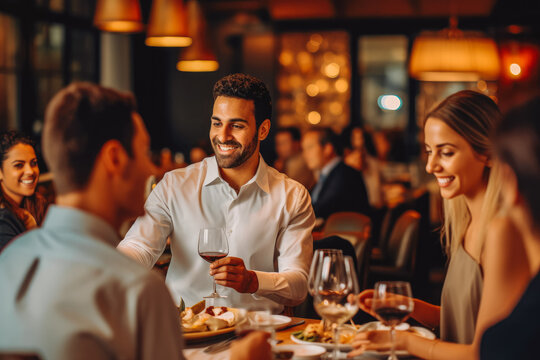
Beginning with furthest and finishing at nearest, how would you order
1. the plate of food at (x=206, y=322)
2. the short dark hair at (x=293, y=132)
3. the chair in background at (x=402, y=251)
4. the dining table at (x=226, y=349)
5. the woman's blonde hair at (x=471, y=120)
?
1. the short dark hair at (x=293, y=132)
2. the chair in background at (x=402, y=251)
3. the woman's blonde hair at (x=471, y=120)
4. the plate of food at (x=206, y=322)
5. the dining table at (x=226, y=349)

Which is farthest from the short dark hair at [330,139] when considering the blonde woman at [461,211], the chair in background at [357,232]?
the blonde woman at [461,211]

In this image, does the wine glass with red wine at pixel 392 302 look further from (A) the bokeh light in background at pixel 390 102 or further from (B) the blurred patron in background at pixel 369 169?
(A) the bokeh light in background at pixel 390 102

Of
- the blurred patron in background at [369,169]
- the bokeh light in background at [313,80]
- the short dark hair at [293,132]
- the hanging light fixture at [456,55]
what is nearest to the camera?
the hanging light fixture at [456,55]

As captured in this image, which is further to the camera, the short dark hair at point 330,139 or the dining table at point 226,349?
the short dark hair at point 330,139

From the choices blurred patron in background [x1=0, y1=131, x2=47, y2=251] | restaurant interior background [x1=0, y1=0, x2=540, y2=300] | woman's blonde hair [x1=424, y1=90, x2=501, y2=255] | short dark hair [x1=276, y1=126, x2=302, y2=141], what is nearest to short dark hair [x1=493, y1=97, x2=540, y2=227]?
woman's blonde hair [x1=424, y1=90, x2=501, y2=255]

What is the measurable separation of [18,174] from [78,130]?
1575 mm

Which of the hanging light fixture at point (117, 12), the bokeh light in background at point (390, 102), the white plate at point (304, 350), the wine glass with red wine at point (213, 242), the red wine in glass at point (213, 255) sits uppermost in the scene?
the hanging light fixture at point (117, 12)

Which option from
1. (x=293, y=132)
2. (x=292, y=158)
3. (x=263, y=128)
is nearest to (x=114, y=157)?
(x=263, y=128)

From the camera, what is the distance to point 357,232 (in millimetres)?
3752

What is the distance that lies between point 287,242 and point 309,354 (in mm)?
908

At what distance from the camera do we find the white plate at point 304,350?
1703 millimetres

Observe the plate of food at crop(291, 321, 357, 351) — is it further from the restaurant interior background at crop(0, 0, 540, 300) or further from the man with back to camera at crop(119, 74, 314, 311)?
the restaurant interior background at crop(0, 0, 540, 300)

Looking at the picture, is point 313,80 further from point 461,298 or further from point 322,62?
point 461,298

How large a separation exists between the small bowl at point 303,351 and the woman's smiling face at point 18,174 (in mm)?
1407
